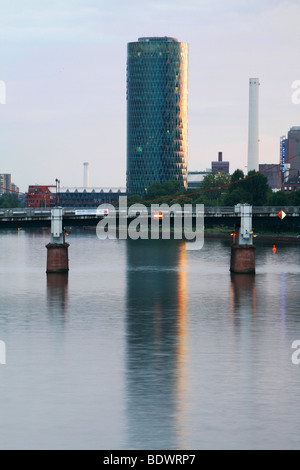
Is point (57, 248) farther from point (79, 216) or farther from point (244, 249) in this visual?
point (244, 249)

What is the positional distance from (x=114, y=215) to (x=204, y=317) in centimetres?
4807

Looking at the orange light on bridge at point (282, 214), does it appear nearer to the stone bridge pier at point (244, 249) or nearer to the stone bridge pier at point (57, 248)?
the stone bridge pier at point (244, 249)

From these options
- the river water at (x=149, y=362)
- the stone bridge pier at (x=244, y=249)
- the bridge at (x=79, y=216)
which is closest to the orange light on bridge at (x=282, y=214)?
the bridge at (x=79, y=216)

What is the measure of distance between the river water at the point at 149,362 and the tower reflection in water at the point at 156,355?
87mm

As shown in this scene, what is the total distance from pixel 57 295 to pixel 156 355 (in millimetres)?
35745

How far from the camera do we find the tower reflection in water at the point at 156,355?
41.0 meters

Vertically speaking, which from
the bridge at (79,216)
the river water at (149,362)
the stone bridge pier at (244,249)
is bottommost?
the river water at (149,362)

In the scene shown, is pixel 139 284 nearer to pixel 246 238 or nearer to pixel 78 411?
pixel 246 238

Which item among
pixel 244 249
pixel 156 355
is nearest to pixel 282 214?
pixel 244 249

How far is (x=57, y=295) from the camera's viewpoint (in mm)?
93562

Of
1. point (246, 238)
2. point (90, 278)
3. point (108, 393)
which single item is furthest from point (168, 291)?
point (108, 393)

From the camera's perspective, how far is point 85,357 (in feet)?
192

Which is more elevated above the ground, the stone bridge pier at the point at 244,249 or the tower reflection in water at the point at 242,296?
the stone bridge pier at the point at 244,249

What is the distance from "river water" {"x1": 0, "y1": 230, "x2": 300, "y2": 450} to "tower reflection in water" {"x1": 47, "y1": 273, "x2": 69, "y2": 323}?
0.20 m
